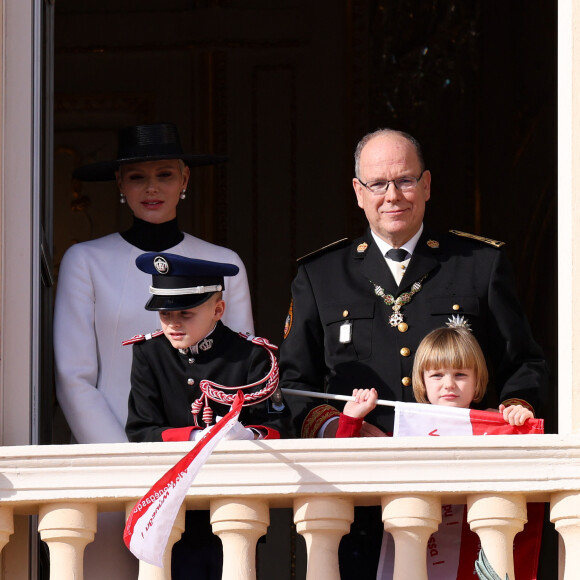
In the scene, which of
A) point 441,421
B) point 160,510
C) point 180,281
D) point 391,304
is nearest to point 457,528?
point 441,421

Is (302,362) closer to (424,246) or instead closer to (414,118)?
(424,246)

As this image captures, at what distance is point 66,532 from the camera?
480 centimetres

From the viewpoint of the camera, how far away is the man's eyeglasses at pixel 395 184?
5.34 meters

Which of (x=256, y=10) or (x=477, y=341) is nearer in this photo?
(x=477, y=341)

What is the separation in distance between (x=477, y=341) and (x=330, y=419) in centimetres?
46

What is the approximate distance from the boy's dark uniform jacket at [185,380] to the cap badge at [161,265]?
0.69 feet

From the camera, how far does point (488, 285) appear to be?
536 cm

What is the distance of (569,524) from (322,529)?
61cm

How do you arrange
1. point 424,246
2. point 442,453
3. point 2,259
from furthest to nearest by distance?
1. point 424,246
2. point 2,259
3. point 442,453

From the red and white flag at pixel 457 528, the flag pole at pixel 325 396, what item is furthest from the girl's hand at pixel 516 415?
the flag pole at pixel 325 396

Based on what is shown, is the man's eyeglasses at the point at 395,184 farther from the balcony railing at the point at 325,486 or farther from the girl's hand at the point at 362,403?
the balcony railing at the point at 325,486

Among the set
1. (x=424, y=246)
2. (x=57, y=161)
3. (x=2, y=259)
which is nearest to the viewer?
(x=2, y=259)

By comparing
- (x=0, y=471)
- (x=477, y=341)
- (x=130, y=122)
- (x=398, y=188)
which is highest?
(x=130, y=122)

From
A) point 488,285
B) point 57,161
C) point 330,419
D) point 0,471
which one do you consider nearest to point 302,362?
point 330,419
